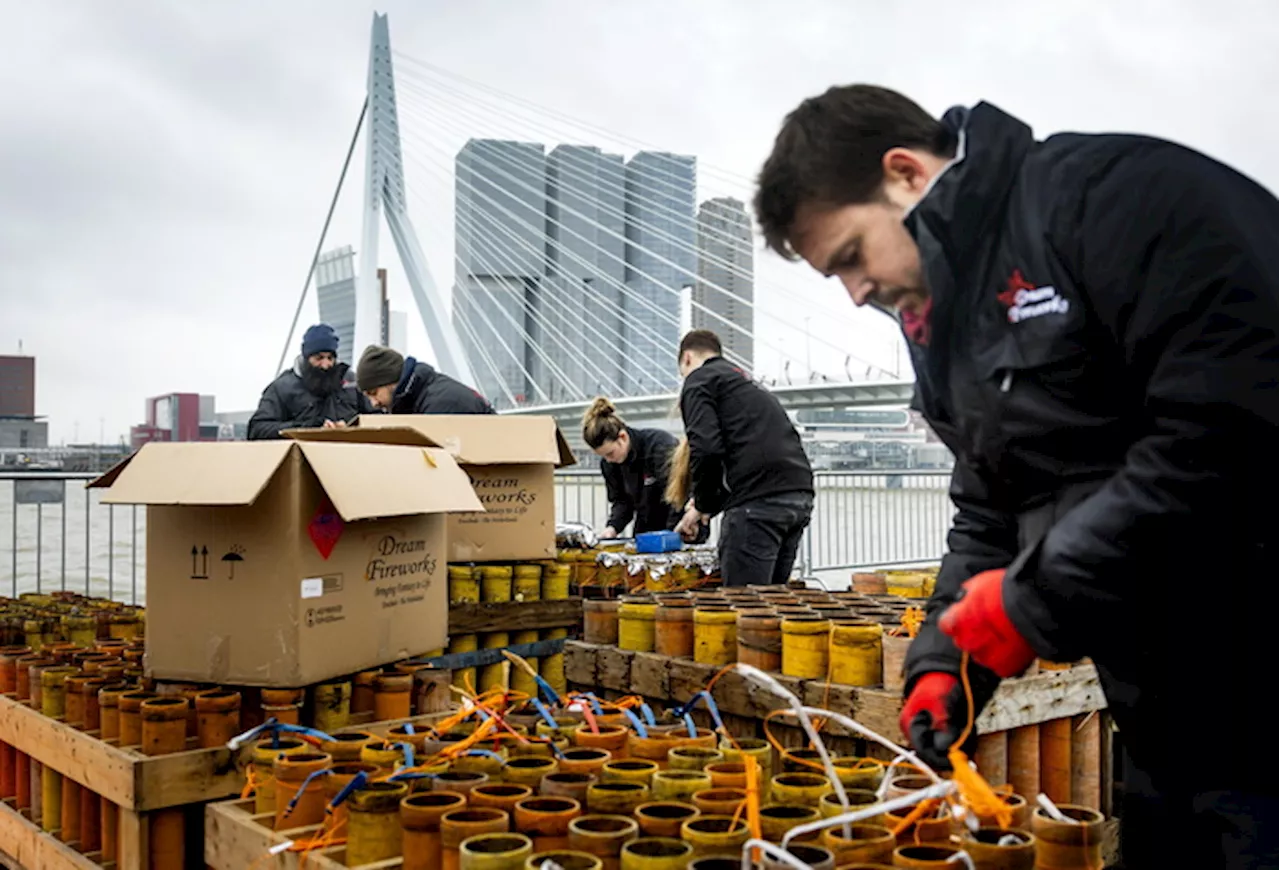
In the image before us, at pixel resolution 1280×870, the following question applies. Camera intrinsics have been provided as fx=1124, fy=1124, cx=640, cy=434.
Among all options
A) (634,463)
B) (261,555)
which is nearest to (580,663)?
(261,555)

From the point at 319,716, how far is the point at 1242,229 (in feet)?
9.12

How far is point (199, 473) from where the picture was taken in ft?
10.4

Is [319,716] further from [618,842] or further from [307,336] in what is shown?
[307,336]

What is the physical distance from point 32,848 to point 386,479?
4.94ft


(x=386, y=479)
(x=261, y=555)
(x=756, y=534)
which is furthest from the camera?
(x=756, y=534)

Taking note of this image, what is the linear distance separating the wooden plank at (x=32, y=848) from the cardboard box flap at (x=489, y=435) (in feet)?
6.36

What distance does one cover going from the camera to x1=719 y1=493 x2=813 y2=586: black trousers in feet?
16.7

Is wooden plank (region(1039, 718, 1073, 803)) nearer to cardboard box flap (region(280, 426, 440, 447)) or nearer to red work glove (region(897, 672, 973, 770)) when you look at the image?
red work glove (region(897, 672, 973, 770))

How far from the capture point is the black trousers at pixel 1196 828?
154 centimetres

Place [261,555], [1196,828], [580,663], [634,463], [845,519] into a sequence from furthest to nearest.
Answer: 1. [845,519]
2. [634,463]
3. [580,663]
4. [261,555]
5. [1196,828]

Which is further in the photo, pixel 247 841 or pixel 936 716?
pixel 247 841

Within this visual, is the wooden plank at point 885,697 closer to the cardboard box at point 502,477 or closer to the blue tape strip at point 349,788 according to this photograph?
the blue tape strip at point 349,788

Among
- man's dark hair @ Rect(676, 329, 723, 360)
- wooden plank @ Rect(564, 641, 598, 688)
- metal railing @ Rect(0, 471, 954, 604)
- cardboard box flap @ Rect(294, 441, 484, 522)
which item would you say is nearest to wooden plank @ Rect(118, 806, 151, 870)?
cardboard box flap @ Rect(294, 441, 484, 522)

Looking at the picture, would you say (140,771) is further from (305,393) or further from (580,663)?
(305,393)
